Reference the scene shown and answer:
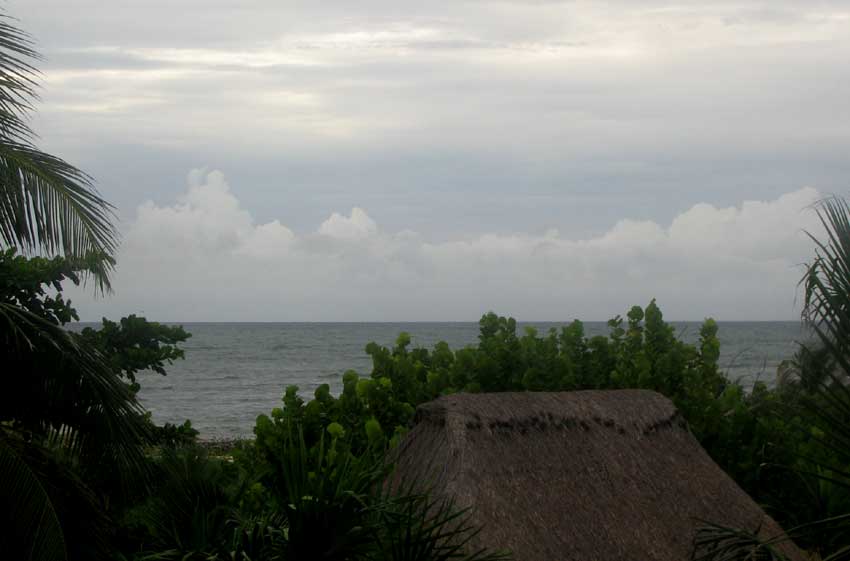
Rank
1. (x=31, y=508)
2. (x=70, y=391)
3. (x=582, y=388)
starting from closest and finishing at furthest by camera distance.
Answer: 1. (x=31, y=508)
2. (x=70, y=391)
3. (x=582, y=388)

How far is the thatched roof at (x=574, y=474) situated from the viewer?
5.81 metres

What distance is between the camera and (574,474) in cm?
635

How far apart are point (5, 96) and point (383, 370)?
3.54 metres

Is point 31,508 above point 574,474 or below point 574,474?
below

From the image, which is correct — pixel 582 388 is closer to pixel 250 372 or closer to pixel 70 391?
pixel 70 391

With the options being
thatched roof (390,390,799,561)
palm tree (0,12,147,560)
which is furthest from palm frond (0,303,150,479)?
thatched roof (390,390,799,561)

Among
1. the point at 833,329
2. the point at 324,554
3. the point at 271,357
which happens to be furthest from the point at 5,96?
the point at 271,357

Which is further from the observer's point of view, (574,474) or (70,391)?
(70,391)

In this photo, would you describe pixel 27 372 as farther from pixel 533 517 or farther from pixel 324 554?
pixel 533 517

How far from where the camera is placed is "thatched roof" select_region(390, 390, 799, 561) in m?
5.81

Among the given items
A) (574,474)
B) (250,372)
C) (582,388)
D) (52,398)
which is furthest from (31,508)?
(250,372)

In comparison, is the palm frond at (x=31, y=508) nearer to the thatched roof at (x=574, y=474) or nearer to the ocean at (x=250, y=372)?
the thatched roof at (x=574, y=474)

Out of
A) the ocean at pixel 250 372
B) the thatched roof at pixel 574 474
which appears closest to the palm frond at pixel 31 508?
the thatched roof at pixel 574 474

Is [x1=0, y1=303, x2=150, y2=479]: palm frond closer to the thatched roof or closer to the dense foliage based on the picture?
the dense foliage
